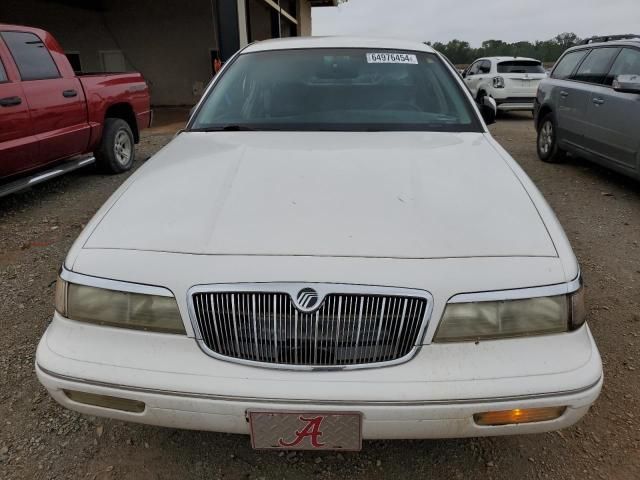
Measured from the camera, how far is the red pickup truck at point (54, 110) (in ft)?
15.8

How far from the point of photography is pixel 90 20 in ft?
50.7

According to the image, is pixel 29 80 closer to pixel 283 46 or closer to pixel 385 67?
A: pixel 283 46

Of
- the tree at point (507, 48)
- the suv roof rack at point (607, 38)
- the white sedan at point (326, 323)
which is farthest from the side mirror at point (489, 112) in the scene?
the tree at point (507, 48)

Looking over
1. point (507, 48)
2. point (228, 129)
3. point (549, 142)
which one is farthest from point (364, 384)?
point (507, 48)

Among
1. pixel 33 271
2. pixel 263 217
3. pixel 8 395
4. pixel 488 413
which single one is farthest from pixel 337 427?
pixel 33 271

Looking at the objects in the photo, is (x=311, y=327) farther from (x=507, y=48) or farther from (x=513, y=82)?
(x=507, y=48)

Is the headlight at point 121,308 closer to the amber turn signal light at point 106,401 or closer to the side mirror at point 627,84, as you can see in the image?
the amber turn signal light at point 106,401

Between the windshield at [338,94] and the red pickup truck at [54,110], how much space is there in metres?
2.80

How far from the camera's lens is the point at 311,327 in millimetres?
1608

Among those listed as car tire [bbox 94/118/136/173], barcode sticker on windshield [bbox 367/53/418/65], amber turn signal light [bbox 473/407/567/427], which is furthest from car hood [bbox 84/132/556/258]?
car tire [bbox 94/118/136/173]

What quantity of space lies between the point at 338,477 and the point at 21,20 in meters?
17.8

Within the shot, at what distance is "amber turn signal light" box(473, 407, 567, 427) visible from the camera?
5.28 ft

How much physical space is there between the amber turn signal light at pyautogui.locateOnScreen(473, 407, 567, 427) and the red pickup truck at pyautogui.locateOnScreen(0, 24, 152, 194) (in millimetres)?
4816

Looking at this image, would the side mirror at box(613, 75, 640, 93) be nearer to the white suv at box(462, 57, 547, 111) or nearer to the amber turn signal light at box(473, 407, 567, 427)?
the amber turn signal light at box(473, 407, 567, 427)
